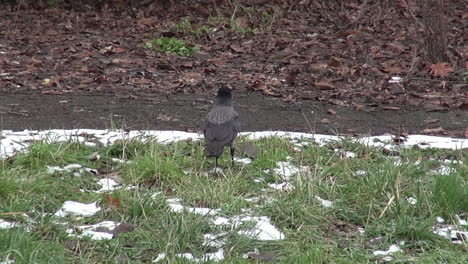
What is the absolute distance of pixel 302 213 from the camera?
5078 mm

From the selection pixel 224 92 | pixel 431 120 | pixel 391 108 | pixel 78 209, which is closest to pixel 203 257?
pixel 78 209

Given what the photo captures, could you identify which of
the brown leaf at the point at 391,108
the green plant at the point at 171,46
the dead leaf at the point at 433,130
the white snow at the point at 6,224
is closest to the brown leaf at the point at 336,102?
the brown leaf at the point at 391,108

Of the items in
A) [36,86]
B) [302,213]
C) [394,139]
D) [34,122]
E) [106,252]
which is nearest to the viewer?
[106,252]

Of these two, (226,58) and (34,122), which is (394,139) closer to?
(34,122)

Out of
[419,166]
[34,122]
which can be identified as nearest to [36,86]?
[34,122]

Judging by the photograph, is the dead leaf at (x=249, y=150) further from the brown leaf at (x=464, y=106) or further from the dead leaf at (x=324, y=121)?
the brown leaf at (x=464, y=106)

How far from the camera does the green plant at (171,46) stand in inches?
443

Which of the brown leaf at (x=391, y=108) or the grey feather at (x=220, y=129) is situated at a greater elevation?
the grey feather at (x=220, y=129)

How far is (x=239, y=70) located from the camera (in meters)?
10.1

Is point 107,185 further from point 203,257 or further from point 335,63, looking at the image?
point 335,63

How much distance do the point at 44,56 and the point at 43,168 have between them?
5.39 metres

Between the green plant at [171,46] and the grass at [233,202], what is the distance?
5124mm

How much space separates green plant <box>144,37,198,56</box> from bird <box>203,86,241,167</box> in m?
4.89

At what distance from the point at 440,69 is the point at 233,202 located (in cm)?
528
